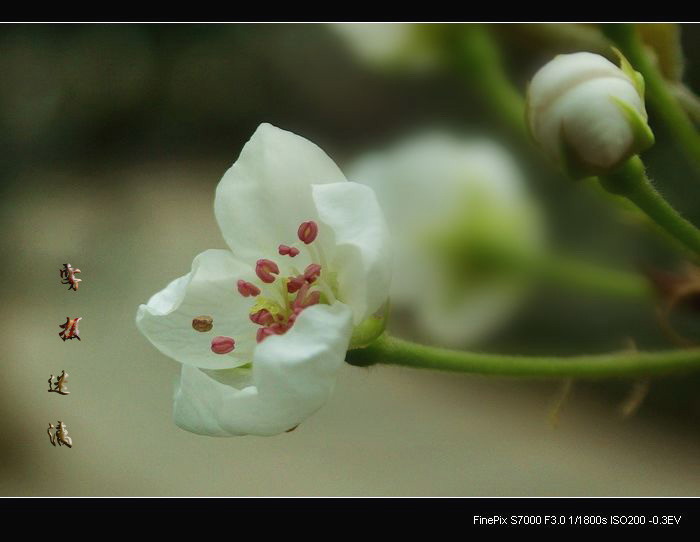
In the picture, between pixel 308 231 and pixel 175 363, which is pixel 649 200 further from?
pixel 175 363

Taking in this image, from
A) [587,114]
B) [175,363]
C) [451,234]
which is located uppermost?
[587,114]

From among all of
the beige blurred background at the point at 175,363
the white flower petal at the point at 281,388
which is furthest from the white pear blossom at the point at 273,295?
the beige blurred background at the point at 175,363

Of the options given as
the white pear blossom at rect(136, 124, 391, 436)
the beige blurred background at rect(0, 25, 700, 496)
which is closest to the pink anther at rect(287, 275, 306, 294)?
the white pear blossom at rect(136, 124, 391, 436)

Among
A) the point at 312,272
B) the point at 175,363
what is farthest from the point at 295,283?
the point at 175,363

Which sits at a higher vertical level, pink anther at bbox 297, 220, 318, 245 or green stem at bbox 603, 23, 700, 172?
green stem at bbox 603, 23, 700, 172

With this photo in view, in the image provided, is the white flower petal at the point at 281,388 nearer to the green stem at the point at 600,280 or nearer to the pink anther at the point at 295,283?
the pink anther at the point at 295,283

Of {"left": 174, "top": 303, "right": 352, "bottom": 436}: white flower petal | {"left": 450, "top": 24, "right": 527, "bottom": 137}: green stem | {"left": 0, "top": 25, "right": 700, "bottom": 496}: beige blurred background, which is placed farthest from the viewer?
{"left": 0, "top": 25, "right": 700, "bottom": 496}: beige blurred background

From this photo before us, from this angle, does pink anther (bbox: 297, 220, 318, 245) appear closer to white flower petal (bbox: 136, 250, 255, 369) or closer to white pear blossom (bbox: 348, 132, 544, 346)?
white flower petal (bbox: 136, 250, 255, 369)

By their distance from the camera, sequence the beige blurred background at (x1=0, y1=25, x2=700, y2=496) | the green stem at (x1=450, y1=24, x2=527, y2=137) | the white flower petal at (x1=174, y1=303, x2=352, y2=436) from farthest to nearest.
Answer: the beige blurred background at (x1=0, y1=25, x2=700, y2=496)
the green stem at (x1=450, y1=24, x2=527, y2=137)
the white flower petal at (x1=174, y1=303, x2=352, y2=436)
